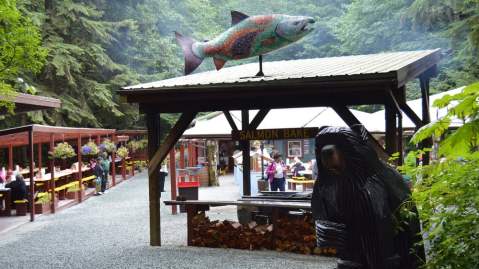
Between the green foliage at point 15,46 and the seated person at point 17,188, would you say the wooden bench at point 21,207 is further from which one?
the green foliage at point 15,46

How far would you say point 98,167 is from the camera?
19.5 m

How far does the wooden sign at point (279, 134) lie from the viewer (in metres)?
8.44

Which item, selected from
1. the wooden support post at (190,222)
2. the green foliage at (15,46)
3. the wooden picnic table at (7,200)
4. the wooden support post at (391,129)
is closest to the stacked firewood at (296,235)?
the wooden support post at (190,222)

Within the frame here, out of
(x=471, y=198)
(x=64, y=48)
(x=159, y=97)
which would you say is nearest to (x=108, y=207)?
(x=159, y=97)

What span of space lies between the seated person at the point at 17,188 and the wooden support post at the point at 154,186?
22.9ft

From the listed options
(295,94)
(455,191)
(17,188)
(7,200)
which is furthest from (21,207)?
(455,191)

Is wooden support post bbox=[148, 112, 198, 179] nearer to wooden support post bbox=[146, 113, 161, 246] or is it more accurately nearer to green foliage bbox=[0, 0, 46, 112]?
wooden support post bbox=[146, 113, 161, 246]

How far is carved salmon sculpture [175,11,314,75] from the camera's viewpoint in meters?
7.77

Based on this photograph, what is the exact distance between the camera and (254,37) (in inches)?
318

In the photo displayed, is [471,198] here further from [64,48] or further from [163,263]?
[64,48]

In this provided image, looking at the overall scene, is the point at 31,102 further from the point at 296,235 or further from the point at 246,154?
the point at 296,235

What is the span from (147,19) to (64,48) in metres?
8.16

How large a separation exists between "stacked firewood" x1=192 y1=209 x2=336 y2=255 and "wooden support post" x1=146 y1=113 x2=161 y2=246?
2.18 ft

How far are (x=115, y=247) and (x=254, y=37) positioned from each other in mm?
4505
